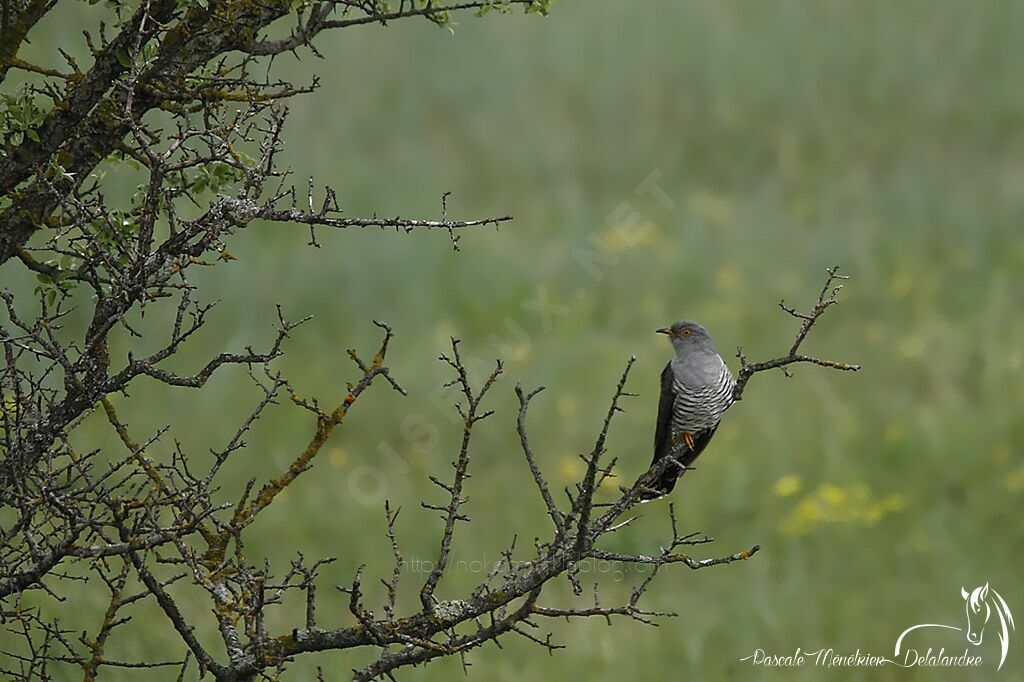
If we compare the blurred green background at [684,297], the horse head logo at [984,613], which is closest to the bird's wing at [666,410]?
the blurred green background at [684,297]

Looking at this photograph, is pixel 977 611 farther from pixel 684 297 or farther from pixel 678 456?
pixel 678 456

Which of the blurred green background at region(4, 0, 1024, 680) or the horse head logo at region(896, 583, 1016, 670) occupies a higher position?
the blurred green background at region(4, 0, 1024, 680)

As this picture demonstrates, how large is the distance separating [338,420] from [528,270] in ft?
28.2

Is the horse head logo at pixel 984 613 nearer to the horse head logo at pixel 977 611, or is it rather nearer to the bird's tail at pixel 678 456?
the horse head logo at pixel 977 611

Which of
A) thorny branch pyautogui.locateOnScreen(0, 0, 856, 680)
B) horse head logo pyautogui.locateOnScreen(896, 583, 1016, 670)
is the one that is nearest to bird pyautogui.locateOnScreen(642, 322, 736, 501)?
thorny branch pyautogui.locateOnScreen(0, 0, 856, 680)

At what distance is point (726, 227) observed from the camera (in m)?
13.4

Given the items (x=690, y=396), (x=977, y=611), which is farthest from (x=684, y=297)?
(x=690, y=396)

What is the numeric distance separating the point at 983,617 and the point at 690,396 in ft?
17.1

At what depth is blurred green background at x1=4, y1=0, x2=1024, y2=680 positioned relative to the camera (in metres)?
10.2

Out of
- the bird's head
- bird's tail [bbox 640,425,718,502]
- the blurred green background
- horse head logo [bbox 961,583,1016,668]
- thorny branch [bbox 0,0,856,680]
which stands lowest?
thorny branch [bbox 0,0,856,680]

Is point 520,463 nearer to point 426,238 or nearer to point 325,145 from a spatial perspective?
point 426,238

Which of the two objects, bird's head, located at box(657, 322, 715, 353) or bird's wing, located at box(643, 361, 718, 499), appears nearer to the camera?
bird's wing, located at box(643, 361, 718, 499)

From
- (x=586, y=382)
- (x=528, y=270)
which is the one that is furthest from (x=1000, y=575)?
(x=528, y=270)

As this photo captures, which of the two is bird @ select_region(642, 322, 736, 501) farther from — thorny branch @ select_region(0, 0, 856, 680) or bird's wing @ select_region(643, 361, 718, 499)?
thorny branch @ select_region(0, 0, 856, 680)
